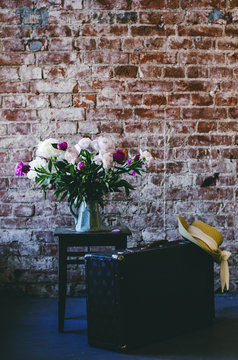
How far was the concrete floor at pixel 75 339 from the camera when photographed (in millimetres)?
2043

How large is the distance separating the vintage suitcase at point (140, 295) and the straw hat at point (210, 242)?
0.06 meters

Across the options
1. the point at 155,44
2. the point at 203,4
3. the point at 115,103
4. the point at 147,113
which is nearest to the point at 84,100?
the point at 115,103

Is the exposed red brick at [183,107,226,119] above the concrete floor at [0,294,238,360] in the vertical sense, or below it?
above

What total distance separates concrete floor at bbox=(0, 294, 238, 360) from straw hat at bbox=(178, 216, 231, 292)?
270mm

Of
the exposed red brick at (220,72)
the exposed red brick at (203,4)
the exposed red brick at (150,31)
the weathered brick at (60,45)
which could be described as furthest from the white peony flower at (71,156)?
Result: the exposed red brick at (203,4)

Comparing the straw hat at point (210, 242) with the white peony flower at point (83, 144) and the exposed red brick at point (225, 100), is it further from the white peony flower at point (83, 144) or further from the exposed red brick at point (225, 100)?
the exposed red brick at point (225, 100)

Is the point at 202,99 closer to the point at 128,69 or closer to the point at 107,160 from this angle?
the point at 128,69

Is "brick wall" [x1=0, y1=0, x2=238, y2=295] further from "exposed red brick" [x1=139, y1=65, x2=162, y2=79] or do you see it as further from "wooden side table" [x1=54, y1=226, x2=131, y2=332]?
"wooden side table" [x1=54, y1=226, x2=131, y2=332]

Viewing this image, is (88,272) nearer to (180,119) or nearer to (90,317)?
(90,317)

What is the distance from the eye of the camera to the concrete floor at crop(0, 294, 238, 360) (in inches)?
80.4

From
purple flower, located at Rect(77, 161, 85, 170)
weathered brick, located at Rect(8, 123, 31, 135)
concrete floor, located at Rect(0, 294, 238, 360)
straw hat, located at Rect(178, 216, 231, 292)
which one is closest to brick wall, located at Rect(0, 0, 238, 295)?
weathered brick, located at Rect(8, 123, 31, 135)

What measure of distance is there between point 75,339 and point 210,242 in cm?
84

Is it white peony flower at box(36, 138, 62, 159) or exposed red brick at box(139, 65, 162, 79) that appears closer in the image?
white peony flower at box(36, 138, 62, 159)

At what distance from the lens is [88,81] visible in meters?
3.09
